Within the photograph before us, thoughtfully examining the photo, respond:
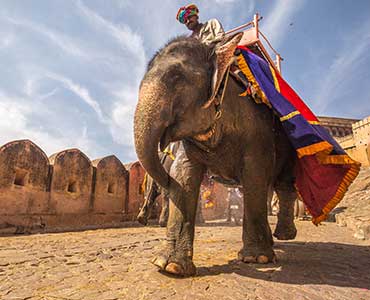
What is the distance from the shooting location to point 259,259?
7.80 feet

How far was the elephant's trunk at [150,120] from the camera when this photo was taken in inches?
72.9

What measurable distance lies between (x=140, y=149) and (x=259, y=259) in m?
1.46

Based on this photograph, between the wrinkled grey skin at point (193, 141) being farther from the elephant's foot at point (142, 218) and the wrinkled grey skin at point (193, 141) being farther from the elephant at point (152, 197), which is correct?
the elephant's foot at point (142, 218)

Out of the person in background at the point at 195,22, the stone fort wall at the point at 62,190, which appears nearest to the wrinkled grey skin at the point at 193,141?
the person in background at the point at 195,22

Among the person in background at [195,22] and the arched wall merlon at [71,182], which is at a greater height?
the person in background at [195,22]

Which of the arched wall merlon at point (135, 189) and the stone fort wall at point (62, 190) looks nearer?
the stone fort wall at point (62, 190)

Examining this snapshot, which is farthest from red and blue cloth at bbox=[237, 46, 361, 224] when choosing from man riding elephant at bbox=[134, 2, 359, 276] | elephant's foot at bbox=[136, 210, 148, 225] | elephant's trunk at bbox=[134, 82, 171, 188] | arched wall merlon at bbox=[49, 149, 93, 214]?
arched wall merlon at bbox=[49, 149, 93, 214]

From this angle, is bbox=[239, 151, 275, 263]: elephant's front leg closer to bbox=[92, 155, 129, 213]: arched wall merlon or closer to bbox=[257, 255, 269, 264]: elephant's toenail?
bbox=[257, 255, 269, 264]: elephant's toenail

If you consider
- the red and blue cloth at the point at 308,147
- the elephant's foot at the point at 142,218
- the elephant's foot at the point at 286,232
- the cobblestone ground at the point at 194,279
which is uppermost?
the red and blue cloth at the point at 308,147

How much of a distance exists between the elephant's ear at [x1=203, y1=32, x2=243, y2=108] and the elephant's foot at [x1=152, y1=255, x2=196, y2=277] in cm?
120

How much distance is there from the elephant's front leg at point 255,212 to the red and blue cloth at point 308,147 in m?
0.44

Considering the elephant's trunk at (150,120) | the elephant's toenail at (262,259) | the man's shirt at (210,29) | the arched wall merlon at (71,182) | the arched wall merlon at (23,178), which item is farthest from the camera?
the arched wall merlon at (71,182)

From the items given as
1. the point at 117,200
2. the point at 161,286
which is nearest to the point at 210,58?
the point at 161,286

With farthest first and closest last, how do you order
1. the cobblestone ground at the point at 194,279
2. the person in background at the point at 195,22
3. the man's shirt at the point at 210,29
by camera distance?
1. the person in background at the point at 195,22
2. the man's shirt at the point at 210,29
3. the cobblestone ground at the point at 194,279
